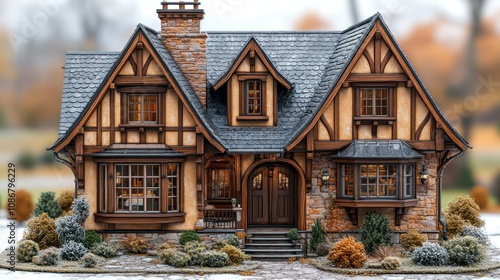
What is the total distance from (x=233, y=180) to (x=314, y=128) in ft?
13.0

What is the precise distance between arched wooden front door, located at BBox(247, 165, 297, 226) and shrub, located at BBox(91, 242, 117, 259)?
17.5ft

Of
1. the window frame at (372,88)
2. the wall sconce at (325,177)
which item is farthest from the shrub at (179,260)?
the window frame at (372,88)

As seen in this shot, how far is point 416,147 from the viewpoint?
24.9 metres

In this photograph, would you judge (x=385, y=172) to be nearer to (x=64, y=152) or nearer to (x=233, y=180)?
(x=233, y=180)

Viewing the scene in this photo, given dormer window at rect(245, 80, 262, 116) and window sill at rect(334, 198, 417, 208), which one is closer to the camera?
window sill at rect(334, 198, 417, 208)

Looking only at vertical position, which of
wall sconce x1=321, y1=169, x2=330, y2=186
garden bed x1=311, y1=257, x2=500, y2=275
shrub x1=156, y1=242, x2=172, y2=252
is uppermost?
wall sconce x1=321, y1=169, x2=330, y2=186

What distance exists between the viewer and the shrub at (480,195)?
36.2m

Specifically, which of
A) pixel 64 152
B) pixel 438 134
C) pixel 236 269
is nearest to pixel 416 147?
pixel 438 134

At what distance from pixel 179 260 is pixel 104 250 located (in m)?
3.02

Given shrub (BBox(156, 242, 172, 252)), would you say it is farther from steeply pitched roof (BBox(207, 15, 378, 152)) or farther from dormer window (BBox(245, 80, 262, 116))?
dormer window (BBox(245, 80, 262, 116))

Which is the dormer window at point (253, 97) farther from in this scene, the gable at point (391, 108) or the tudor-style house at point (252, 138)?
the gable at point (391, 108)

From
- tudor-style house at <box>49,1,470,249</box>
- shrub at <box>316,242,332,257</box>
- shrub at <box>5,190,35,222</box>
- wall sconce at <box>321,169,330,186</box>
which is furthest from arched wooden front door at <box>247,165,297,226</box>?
shrub at <box>5,190,35,222</box>

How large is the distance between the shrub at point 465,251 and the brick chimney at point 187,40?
33.3ft

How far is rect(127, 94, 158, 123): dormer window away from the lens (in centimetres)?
2430
